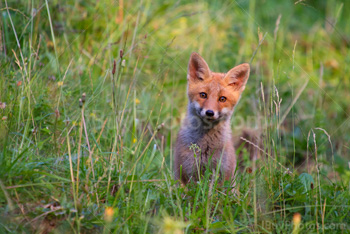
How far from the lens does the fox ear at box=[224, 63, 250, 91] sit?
426cm

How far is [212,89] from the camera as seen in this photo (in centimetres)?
418

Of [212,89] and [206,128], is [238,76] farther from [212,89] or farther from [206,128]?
[206,128]

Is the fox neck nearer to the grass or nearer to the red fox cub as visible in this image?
the red fox cub

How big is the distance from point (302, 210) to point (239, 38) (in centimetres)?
516

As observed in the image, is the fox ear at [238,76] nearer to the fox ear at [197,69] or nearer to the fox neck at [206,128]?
the fox ear at [197,69]

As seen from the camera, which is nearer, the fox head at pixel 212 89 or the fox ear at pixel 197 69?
the fox head at pixel 212 89

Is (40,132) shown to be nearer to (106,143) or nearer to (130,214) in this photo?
(106,143)

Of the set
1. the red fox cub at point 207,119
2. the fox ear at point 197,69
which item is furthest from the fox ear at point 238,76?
the fox ear at point 197,69

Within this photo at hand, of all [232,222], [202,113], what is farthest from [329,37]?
[232,222]

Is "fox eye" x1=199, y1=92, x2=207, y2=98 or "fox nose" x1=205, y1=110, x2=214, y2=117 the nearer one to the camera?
"fox nose" x1=205, y1=110, x2=214, y2=117

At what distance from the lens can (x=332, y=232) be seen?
2.82 metres

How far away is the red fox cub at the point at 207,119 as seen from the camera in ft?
13.1

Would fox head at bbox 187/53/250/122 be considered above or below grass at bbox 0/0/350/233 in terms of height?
above

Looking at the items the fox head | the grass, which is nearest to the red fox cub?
the fox head
